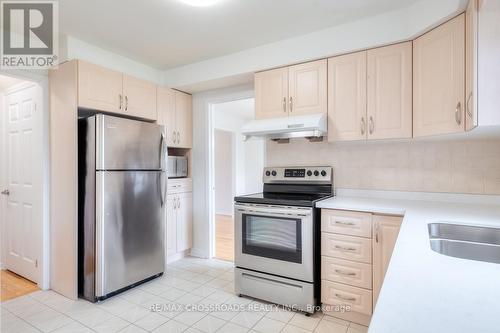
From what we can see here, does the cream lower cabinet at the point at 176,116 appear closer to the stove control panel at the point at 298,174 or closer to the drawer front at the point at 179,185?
the drawer front at the point at 179,185

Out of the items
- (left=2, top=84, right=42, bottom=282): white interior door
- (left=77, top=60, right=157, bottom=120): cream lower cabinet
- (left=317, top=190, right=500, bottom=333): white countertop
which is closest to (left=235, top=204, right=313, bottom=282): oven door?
(left=317, top=190, right=500, bottom=333): white countertop

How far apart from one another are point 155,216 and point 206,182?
911mm

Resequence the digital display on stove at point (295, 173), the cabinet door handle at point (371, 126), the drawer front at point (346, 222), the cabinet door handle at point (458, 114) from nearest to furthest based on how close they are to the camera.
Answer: the cabinet door handle at point (458, 114), the drawer front at point (346, 222), the cabinet door handle at point (371, 126), the digital display on stove at point (295, 173)

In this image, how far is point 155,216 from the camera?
9.20ft

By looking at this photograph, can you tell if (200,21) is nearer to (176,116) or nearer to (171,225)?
(176,116)

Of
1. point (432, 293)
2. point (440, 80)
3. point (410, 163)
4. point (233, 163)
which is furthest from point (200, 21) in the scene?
point (233, 163)

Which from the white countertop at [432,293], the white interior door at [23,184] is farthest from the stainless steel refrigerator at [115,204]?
the white countertop at [432,293]

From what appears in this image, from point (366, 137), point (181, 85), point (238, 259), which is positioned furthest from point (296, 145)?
point (181, 85)

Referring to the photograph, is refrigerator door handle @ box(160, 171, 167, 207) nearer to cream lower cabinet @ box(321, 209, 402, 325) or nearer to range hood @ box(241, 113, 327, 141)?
range hood @ box(241, 113, 327, 141)

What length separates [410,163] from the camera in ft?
7.85

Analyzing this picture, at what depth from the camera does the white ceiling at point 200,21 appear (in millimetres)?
2066

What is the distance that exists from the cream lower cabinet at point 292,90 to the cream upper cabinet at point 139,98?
3.91 feet

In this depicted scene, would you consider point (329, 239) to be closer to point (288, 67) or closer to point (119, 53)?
point (288, 67)

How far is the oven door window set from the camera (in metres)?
2.20
